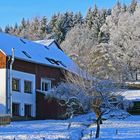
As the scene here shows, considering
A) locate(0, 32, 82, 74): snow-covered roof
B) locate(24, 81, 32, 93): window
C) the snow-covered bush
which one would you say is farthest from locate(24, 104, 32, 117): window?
locate(0, 32, 82, 74): snow-covered roof

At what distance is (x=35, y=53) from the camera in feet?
162

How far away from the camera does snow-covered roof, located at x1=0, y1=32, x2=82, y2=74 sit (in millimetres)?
44969

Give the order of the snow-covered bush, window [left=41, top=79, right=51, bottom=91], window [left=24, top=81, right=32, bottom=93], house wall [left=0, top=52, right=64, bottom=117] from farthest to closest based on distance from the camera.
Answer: window [left=41, top=79, right=51, bottom=91], window [left=24, top=81, right=32, bottom=93], house wall [left=0, top=52, right=64, bottom=117], the snow-covered bush

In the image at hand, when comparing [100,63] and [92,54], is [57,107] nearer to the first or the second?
[100,63]

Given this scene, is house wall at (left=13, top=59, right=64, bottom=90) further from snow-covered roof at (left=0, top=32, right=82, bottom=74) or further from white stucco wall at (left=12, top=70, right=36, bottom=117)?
snow-covered roof at (left=0, top=32, right=82, bottom=74)

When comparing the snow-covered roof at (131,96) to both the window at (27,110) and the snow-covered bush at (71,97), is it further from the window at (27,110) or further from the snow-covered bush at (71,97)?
the window at (27,110)

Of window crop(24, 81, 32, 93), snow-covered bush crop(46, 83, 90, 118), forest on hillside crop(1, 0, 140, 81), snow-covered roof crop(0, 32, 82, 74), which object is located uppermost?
forest on hillside crop(1, 0, 140, 81)

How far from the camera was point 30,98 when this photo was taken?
46344 mm

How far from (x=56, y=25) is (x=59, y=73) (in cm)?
7581

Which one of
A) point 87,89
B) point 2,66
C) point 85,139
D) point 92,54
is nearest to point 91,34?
point 92,54

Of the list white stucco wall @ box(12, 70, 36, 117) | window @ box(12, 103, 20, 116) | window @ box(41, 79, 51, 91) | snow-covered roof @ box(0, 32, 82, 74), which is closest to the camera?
white stucco wall @ box(12, 70, 36, 117)

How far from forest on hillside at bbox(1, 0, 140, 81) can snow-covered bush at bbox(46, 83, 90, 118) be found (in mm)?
2833

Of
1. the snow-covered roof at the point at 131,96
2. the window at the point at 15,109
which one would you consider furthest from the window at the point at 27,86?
the snow-covered roof at the point at 131,96

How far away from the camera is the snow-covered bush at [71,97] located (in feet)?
120
